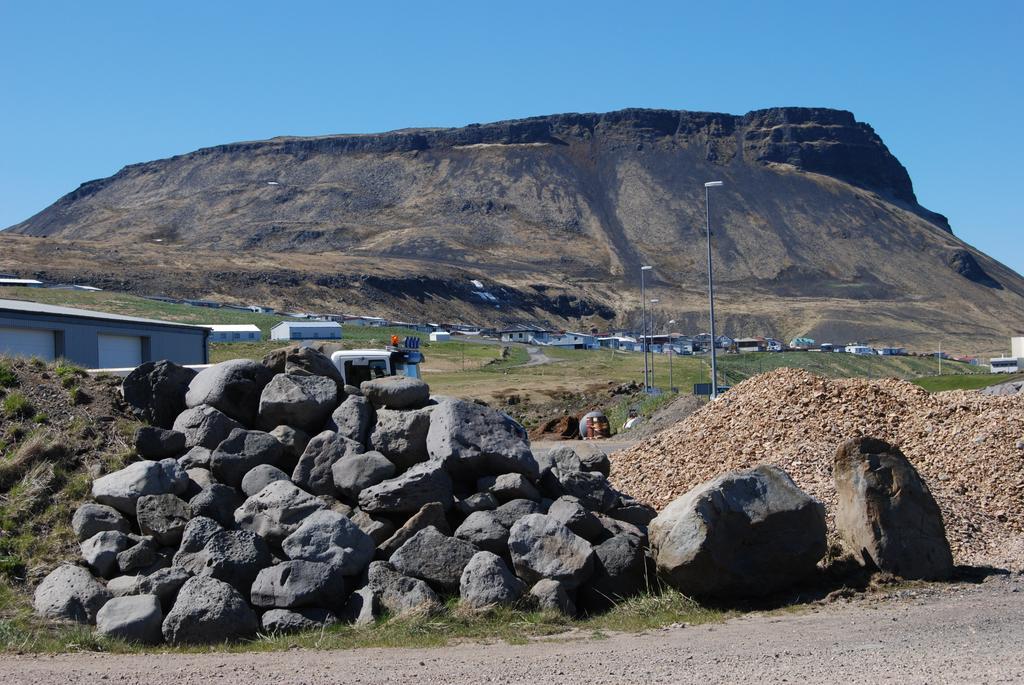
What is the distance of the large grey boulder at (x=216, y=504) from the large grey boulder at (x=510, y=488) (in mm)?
2816

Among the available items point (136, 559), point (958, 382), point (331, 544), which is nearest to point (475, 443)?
point (331, 544)

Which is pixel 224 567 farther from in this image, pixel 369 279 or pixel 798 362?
pixel 369 279

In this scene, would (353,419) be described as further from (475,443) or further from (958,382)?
(958,382)

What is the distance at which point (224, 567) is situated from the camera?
11.1 metres

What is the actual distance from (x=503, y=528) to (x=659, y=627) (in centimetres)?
209

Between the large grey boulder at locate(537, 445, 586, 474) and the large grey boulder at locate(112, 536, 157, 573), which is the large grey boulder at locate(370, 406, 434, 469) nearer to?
the large grey boulder at locate(537, 445, 586, 474)

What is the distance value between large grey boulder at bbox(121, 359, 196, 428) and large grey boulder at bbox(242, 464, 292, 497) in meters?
2.32

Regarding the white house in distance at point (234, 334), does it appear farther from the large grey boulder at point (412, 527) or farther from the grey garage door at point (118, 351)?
the large grey boulder at point (412, 527)

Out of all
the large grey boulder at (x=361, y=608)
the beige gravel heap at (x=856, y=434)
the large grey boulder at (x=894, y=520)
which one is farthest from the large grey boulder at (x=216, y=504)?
the large grey boulder at (x=894, y=520)

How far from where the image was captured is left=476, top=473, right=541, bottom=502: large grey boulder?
41.0 ft

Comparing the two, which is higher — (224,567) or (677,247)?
(677,247)

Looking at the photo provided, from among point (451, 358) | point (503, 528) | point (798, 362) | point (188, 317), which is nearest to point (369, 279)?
point (188, 317)

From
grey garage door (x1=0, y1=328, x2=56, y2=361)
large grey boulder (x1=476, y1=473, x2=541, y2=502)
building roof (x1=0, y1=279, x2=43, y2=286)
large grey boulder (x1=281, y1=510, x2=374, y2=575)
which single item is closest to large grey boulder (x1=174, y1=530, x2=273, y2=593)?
large grey boulder (x1=281, y1=510, x2=374, y2=575)

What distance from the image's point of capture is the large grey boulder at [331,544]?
1130 centimetres
